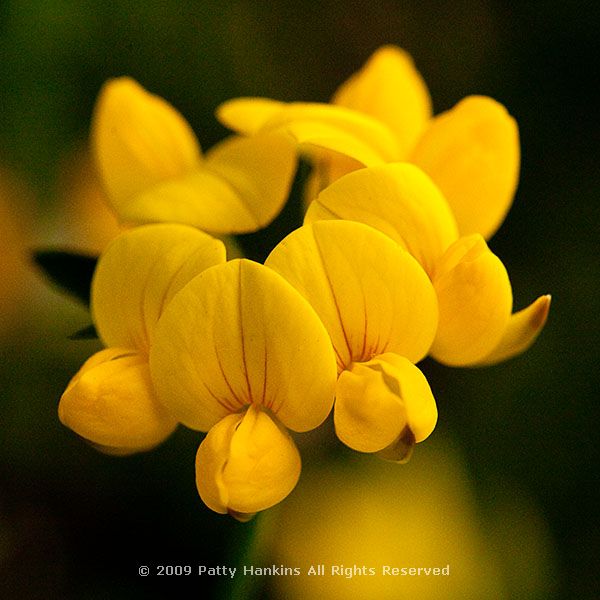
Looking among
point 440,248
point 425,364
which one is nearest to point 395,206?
point 440,248

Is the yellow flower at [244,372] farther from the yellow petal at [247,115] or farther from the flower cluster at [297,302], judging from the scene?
the yellow petal at [247,115]

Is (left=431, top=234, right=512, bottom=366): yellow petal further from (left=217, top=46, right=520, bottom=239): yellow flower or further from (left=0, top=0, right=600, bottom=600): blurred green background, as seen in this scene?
(left=0, top=0, right=600, bottom=600): blurred green background

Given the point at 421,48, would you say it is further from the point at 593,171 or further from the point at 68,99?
the point at 68,99

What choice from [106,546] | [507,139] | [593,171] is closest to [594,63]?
[593,171]

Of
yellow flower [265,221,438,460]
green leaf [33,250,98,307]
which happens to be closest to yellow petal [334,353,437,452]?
yellow flower [265,221,438,460]

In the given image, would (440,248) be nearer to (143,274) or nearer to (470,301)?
(470,301)
